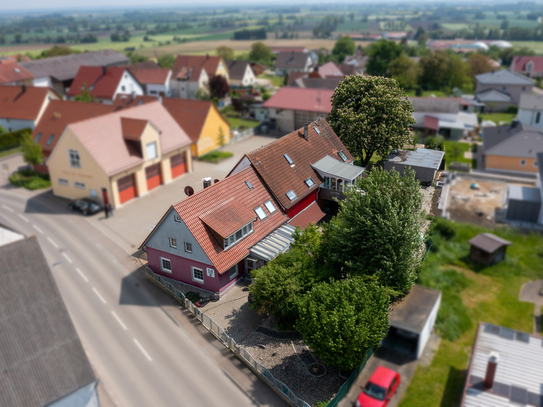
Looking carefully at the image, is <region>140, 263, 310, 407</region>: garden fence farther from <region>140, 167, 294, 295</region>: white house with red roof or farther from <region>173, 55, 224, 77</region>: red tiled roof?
<region>173, 55, 224, 77</region>: red tiled roof

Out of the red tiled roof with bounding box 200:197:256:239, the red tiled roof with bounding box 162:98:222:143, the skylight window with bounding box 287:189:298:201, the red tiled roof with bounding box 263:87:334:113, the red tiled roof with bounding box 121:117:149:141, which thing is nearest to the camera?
the red tiled roof with bounding box 200:197:256:239

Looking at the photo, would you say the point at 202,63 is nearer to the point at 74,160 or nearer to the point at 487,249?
the point at 74,160

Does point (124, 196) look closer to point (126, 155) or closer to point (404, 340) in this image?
point (126, 155)

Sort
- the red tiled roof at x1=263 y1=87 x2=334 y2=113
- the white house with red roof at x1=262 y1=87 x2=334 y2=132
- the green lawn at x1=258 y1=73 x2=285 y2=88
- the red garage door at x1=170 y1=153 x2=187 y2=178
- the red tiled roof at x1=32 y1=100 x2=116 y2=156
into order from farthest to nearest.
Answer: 1. the green lawn at x1=258 y1=73 x2=285 y2=88
2. the white house with red roof at x1=262 y1=87 x2=334 y2=132
3. the red tiled roof at x1=263 y1=87 x2=334 y2=113
4. the red tiled roof at x1=32 y1=100 x2=116 y2=156
5. the red garage door at x1=170 y1=153 x2=187 y2=178

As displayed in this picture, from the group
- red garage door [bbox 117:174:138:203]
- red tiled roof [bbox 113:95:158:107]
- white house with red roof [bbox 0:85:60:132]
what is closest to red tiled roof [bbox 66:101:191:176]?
red garage door [bbox 117:174:138:203]

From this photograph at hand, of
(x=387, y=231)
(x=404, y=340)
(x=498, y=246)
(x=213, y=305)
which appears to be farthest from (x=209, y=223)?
Result: (x=498, y=246)

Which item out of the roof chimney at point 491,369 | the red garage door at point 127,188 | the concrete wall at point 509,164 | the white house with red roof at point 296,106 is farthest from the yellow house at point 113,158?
the concrete wall at point 509,164

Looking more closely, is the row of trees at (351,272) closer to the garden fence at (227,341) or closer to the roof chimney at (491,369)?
the garden fence at (227,341)

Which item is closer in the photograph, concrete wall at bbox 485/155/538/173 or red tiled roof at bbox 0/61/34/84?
concrete wall at bbox 485/155/538/173
